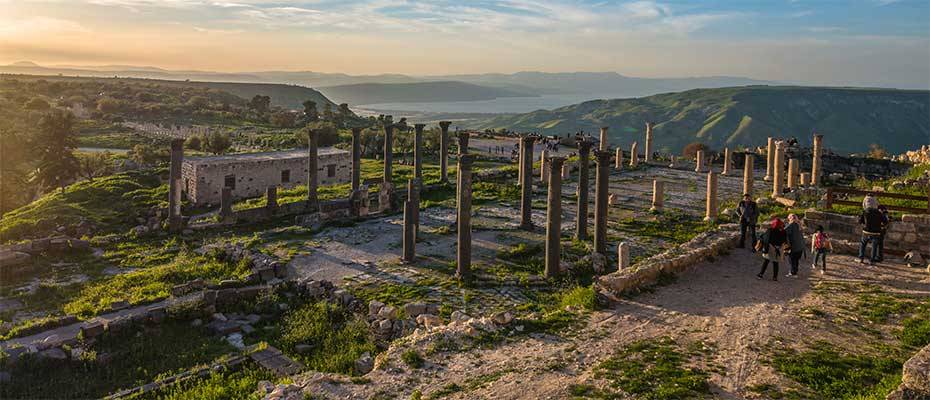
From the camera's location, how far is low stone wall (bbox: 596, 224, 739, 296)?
13.6 metres

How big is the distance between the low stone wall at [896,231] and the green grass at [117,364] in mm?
16308

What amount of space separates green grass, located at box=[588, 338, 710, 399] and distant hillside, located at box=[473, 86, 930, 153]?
135 m

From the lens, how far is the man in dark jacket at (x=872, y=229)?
15.5 meters

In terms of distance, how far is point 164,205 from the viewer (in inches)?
1188

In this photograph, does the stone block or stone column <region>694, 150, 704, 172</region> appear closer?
the stone block

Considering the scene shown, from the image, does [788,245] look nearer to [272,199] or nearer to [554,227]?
[554,227]

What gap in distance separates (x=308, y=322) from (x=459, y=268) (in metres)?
4.77

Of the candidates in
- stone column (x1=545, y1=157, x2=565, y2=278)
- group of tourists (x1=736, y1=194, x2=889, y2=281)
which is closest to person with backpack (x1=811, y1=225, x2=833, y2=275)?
group of tourists (x1=736, y1=194, x2=889, y2=281)

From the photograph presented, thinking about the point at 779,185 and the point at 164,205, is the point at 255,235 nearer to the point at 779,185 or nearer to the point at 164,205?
the point at 164,205

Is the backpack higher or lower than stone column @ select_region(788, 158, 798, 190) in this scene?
lower

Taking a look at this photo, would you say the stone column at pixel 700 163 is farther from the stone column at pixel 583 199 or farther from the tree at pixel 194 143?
the tree at pixel 194 143

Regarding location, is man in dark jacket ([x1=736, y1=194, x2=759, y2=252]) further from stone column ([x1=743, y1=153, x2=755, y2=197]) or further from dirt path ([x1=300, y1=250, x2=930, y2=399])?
stone column ([x1=743, y1=153, x2=755, y2=197])

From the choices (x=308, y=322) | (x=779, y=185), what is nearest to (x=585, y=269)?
(x=308, y=322)

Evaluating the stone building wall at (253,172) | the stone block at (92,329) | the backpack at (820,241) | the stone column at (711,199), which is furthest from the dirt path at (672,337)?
the stone building wall at (253,172)
